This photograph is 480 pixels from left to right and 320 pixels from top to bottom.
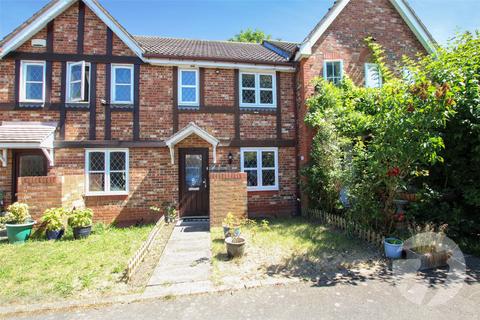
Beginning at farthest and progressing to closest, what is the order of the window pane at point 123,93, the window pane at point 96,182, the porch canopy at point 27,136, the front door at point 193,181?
1. the front door at point 193,181
2. the window pane at point 123,93
3. the window pane at point 96,182
4. the porch canopy at point 27,136

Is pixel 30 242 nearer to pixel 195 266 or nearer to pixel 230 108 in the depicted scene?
pixel 195 266

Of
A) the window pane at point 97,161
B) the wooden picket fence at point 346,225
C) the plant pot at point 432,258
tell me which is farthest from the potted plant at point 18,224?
the plant pot at point 432,258

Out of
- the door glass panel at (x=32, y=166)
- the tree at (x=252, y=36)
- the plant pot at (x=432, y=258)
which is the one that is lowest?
the plant pot at (x=432, y=258)

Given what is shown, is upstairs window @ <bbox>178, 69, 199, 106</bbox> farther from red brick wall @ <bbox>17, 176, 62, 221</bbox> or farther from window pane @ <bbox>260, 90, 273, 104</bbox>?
red brick wall @ <bbox>17, 176, 62, 221</bbox>

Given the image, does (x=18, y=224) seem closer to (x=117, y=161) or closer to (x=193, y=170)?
(x=117, y=161)

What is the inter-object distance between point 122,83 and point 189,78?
253cm

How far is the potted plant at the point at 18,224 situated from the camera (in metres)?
6.91

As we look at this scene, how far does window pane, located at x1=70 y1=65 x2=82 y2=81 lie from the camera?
9062 millimetres

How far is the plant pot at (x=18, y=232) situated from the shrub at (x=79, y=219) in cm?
110

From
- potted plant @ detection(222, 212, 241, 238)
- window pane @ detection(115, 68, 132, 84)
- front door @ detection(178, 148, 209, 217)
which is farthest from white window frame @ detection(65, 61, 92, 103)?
potted plant @ detection(222, 212, 241, 238)

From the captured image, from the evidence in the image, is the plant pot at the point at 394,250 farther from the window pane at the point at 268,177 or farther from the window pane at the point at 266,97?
the window pane at the point at 266,97

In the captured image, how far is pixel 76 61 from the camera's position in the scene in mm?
9148

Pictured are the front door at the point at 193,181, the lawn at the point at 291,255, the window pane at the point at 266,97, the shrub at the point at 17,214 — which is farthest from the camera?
the window pane at the point at 266,97

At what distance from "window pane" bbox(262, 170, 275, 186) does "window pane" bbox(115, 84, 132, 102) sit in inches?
237
